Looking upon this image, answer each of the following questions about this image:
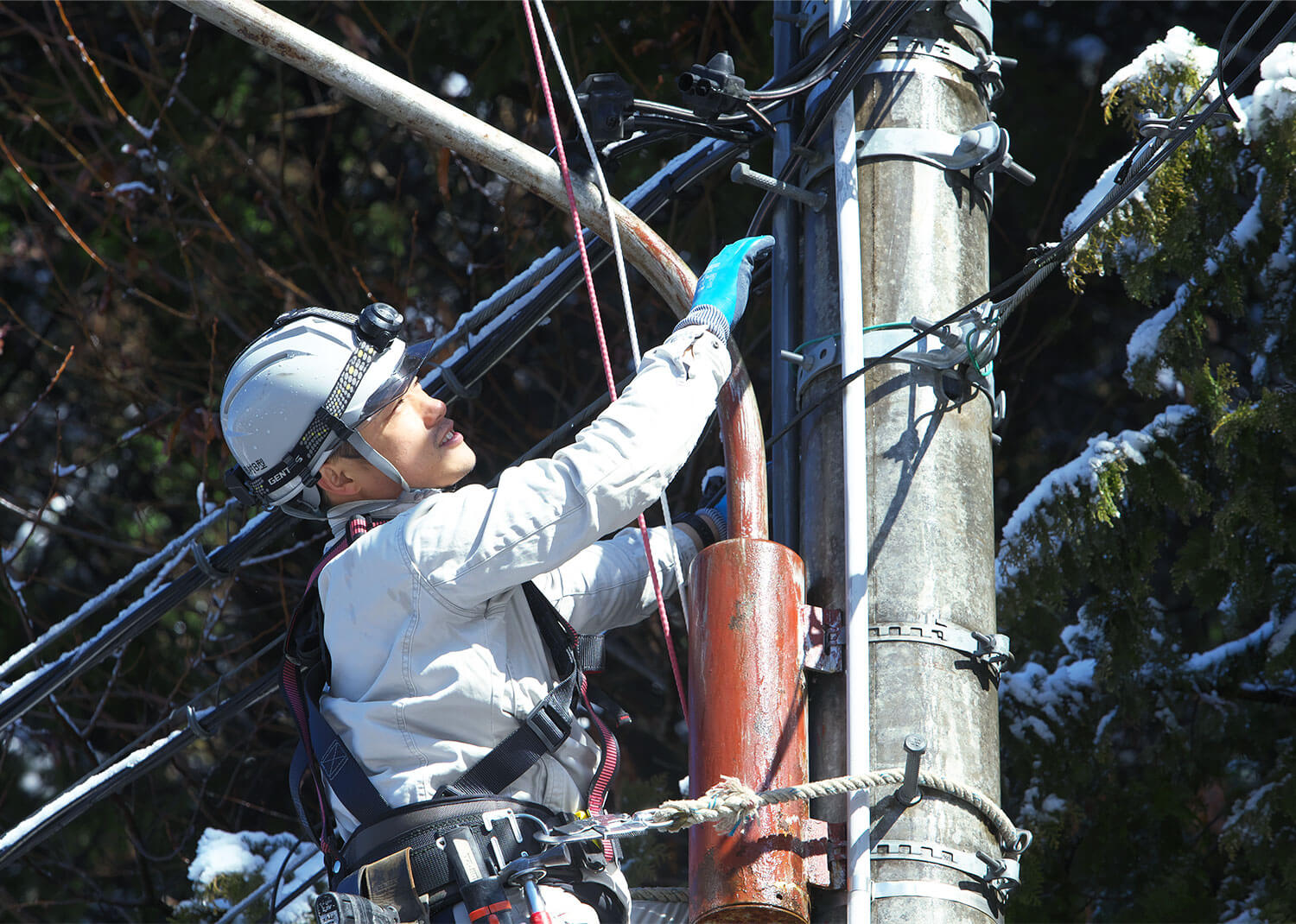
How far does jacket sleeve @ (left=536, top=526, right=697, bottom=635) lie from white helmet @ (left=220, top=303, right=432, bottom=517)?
1.44 ft

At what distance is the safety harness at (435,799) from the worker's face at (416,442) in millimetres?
180

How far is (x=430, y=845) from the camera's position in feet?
8.93

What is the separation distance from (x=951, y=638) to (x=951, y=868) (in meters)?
0.44

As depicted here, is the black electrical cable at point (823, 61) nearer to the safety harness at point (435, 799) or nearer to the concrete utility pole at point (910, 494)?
the concrete utility pole at point (910, 494)

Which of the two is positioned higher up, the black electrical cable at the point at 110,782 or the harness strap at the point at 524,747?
the black electrical cable at the point at 110,782

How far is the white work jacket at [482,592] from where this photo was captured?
107 inches

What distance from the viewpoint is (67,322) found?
342 inches

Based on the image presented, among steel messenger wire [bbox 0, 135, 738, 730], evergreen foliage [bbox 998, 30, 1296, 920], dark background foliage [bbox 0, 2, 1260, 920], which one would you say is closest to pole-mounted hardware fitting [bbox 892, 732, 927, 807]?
steel messenger wire [bbox 0, 135, 738, 730]

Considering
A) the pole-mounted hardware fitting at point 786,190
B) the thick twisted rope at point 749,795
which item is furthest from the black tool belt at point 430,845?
the pole-mounted hardware fitting at point 786,190

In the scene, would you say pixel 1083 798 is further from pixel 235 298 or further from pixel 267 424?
pixel 235 298

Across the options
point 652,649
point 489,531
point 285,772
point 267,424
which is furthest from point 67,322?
point 489,531

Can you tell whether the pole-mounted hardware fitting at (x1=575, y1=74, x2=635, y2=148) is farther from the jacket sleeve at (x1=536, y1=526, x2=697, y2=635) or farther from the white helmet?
the jacket sleeve at (x1=536, y1=526, x2=697, y2=635)

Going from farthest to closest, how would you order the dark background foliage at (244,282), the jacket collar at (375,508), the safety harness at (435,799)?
1. the dark background foliage at (244,282)
2. the jacket collar at (375,508)
3. the safety harness at (435,799)

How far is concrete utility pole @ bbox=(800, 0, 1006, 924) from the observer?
103 inches
